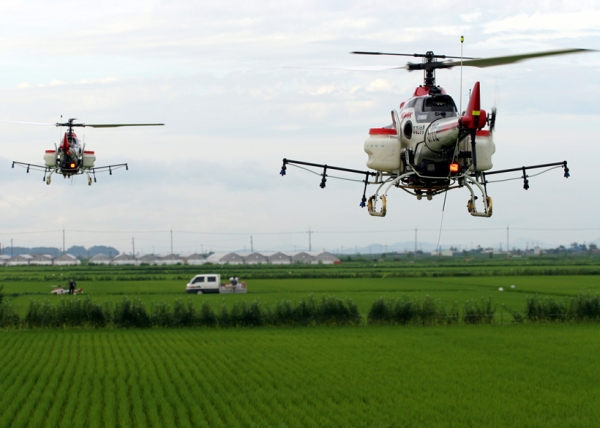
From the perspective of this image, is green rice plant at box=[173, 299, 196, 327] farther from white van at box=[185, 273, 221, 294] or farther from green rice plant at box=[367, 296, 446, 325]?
white van at box=[185, 273, 221, 294]

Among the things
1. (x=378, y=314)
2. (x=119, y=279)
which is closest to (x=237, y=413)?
(x=378, y=314)

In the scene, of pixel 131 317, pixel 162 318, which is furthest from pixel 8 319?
pixel 162 318

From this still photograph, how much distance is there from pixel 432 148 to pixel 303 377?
1634 cm

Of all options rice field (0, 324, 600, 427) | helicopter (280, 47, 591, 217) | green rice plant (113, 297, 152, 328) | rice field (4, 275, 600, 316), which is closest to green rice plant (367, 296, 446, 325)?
rice field (0, 324, 600, 427)

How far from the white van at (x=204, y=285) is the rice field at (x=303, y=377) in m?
25.6

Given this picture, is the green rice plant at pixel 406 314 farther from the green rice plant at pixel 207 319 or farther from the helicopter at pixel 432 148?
the helicopter at pixel 432 148

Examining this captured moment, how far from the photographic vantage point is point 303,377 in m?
28.6

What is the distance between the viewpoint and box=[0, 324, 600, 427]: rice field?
2227 centimetres

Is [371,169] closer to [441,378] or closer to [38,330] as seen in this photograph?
[441,378]

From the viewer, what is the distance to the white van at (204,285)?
67.7 m

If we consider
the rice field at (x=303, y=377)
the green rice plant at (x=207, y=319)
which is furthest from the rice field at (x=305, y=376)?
the green rice plant at (x=207, y=319)

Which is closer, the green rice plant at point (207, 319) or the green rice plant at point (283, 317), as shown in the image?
the green rice plant at point (207, 319)

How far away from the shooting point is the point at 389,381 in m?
27.7

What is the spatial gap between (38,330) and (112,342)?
6.87 metres
